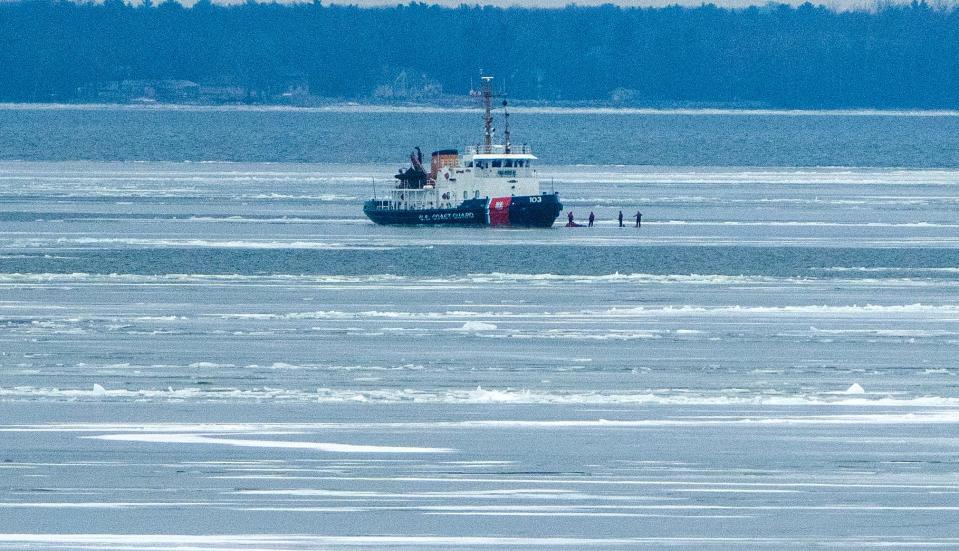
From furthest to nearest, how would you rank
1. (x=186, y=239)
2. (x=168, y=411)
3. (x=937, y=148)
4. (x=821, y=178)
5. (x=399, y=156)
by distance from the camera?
1. (x=937, y=148)
2. (x=399, y=156)
3. (x=821, y=178)
4. (x=186, y=239)
5. (x=168, y=411)

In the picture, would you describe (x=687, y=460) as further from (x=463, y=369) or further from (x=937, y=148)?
(x=937, y=148)

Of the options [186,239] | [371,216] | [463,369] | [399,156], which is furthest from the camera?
[399,156]

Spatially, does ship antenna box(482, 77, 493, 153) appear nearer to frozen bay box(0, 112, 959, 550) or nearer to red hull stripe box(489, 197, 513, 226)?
red hull stripe box(489, 197, 513, 226)

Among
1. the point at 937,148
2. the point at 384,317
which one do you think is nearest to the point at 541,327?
the point at 384,317

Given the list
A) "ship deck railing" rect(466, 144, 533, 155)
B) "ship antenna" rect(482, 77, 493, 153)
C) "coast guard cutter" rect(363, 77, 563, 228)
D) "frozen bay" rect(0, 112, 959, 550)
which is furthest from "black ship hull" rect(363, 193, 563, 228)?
"frozen bay" rect(0, 112, 959, 550)

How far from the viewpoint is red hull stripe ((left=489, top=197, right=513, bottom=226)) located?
7294 centimetres

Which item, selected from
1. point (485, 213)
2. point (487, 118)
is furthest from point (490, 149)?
point (485, 213)

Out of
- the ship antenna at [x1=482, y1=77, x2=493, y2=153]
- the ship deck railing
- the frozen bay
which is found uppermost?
the ship antenna at [x1=482, y1=77, x2=493, y2=153]

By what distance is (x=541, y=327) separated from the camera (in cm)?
3594

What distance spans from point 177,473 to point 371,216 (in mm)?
51846

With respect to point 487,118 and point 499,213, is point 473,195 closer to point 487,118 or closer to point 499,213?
point 499,213

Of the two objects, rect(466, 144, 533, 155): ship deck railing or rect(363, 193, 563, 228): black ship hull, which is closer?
rect(363, 193, 563, 228): black ship hull

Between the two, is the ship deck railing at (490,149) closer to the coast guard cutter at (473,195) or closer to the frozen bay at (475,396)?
the coast guard cutter at (473,195)

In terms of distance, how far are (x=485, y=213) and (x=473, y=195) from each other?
1.51 m
